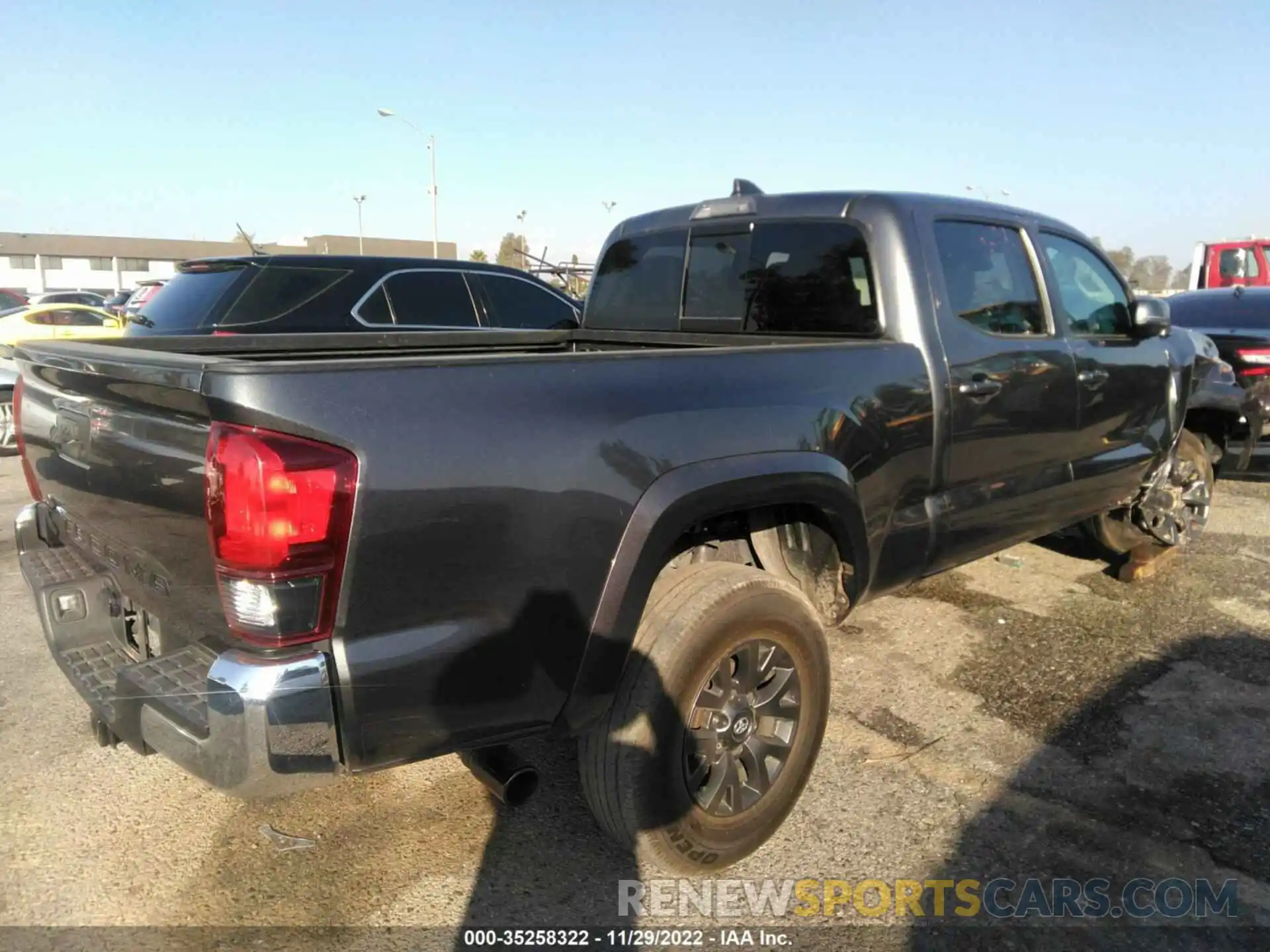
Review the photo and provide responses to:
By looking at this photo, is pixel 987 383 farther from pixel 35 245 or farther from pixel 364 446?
pixel 35 245

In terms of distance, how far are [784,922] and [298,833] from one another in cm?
153

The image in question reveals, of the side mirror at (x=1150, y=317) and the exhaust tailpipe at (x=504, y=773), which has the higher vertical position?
the side mirror at (x=1150, y=317)

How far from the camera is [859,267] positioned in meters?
3.28

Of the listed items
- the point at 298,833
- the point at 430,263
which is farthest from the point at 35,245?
the point at 298,833

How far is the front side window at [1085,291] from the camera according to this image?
391cm

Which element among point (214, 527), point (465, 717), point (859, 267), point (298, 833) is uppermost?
point (859, 267)

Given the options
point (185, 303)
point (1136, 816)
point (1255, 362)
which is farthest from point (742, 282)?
point (1255, 362)

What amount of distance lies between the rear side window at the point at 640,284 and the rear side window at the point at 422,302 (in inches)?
107

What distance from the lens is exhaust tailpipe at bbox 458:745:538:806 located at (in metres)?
2.27

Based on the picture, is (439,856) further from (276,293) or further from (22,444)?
(276,293)

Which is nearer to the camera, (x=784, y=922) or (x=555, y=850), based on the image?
(x=784, y=922)

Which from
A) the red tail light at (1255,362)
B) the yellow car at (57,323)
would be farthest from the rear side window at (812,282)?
the yellow car at (57,323)

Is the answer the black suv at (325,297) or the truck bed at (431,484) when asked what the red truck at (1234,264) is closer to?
the black suv at (325,297)

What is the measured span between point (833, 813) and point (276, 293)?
5.32m
